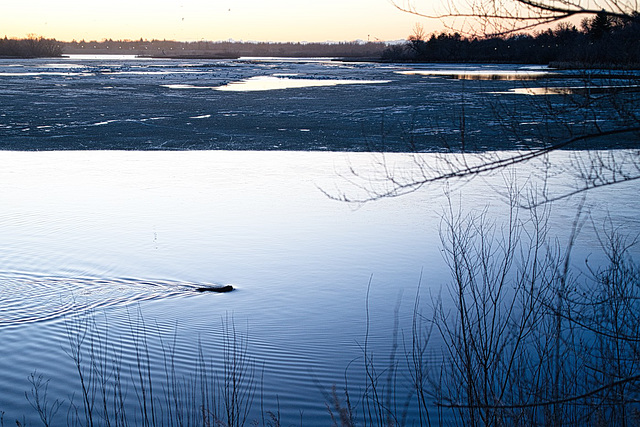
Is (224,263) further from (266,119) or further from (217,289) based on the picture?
(266,119)

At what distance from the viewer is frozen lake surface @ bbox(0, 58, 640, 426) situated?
20.7ft

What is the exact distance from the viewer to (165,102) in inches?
1077

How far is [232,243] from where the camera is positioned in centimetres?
980

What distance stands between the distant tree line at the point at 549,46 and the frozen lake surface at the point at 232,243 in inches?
20.8

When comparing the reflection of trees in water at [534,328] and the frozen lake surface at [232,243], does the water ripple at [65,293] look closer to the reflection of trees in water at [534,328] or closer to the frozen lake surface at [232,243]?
the frozen lake surface at [232,243]

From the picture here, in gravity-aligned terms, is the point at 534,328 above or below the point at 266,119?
below

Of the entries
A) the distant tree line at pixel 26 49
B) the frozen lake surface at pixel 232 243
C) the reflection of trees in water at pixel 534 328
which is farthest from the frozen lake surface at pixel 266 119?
the distant tree line at pixel 26 49

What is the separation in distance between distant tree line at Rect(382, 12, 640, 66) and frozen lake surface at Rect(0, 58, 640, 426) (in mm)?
527

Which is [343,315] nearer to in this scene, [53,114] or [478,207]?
[478,207]

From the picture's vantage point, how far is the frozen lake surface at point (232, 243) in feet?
20.7

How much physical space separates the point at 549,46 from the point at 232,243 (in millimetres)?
69816

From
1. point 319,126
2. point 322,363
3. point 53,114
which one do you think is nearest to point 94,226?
point 322,363

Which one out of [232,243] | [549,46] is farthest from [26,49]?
[232,243]

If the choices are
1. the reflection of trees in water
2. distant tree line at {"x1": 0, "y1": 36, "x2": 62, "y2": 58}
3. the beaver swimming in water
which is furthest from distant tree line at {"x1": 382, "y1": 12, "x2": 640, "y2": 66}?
distant tree line at {"x1": 0, "y1": 36, "x2": 62, "y2": 58}
